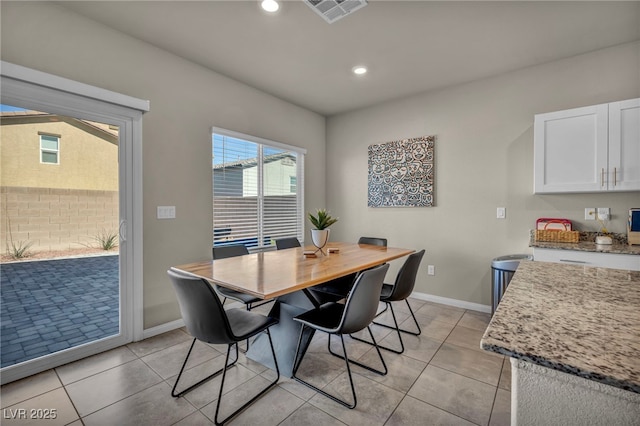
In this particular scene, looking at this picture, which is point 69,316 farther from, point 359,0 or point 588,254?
point 588,254

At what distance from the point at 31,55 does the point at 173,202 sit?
4.74ft

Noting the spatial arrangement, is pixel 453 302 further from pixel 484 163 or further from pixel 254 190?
pixel 254 190

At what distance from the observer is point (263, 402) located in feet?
5.88

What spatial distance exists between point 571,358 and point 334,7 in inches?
97.1

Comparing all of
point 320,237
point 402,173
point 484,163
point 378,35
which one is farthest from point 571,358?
point 402,173

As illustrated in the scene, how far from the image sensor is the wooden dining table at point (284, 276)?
5.45 ft

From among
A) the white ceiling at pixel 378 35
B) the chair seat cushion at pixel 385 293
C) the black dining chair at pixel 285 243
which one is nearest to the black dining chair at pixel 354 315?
the chair seat cushion at pixel 385 293

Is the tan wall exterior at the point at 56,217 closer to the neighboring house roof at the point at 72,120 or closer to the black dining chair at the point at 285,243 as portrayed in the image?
the neighboring house roof at the point at 72,120

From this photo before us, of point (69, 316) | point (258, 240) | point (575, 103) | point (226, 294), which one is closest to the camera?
point (69, 316)

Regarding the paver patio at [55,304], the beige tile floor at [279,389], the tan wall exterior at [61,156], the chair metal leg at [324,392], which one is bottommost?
the beige tile floor at [279,389]

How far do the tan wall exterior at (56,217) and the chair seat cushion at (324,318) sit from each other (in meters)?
1.86

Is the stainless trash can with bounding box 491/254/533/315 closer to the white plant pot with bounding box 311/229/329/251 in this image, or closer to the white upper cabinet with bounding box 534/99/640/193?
the white upper cabinet with bounding box 534/99/640/193

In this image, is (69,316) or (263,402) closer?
(263,402)

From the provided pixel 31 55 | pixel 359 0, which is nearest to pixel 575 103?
pixel 359 0
